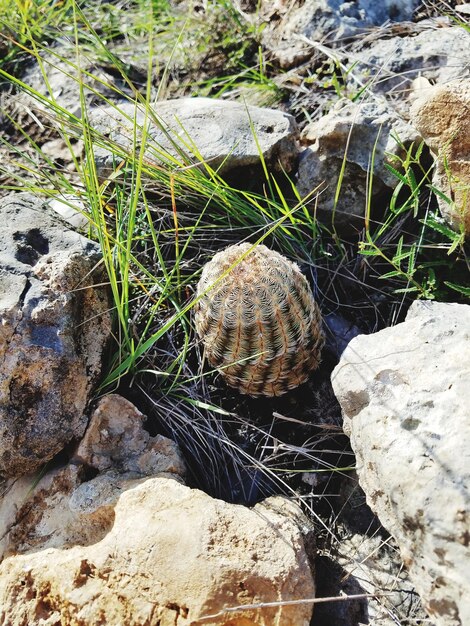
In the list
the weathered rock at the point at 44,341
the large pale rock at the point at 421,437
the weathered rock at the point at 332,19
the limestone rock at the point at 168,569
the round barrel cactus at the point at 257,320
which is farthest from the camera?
the weathered rock at the point at 332,19

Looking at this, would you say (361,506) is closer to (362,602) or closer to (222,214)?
(362,602)

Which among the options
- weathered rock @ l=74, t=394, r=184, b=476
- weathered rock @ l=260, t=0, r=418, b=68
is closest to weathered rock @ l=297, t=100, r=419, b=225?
weathered rock @ l=260, t=0, r=418, b=68

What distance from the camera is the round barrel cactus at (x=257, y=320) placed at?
1907 millimetres

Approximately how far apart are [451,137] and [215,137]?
2.92 ft

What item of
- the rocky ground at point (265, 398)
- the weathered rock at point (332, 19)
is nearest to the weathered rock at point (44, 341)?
the rocky ground at point (265, 398)

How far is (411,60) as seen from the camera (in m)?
2.67

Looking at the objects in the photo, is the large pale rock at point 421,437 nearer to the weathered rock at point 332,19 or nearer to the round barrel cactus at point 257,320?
the round barrel cactus at point 257,320

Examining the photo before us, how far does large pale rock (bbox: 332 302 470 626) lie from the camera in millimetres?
1494

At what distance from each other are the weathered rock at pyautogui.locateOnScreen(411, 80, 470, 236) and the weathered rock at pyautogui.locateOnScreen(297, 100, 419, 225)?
0.62ft

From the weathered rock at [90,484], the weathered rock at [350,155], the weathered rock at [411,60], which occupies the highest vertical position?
the weathered rock at [411,60]

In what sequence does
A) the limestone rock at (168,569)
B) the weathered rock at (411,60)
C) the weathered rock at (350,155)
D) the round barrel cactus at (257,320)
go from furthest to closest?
the weathered rock at (411,60) → the weathered rock at (350,155) → the round barrel cactus at (257,320) → the limestone rock at (168,569)

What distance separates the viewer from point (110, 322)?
228 centimetres

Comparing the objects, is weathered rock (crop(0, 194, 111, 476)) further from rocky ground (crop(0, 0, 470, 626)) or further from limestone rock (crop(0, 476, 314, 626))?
limestone rock (crop(0, 476, 314, 626))

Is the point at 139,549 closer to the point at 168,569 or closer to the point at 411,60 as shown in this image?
the point at 168,569
